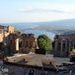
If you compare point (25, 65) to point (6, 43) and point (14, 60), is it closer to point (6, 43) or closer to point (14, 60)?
point (14, 60)

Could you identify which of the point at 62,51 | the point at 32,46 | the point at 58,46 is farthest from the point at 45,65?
the point at 32,46

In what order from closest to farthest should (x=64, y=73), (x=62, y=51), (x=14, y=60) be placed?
(x=64, y=73) → (x=14, y=60) → (x=62, y=51)

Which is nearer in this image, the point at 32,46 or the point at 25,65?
the point at 25,65

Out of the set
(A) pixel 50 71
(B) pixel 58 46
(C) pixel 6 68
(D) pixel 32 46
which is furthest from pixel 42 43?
(A) pixel 50 71

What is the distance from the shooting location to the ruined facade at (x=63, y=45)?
34469 millimetres

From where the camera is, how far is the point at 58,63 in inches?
1141

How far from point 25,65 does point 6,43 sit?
43.2 m

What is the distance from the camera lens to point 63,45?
37.8m

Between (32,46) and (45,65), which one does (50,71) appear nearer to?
(45,65)

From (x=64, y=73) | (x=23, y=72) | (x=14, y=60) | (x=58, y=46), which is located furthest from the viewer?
(x=58, y=46)

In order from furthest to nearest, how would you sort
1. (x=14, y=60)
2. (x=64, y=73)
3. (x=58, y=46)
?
1. (x=58, y=46)
2. (x=14, y=60)
3. (x=64, y=73)

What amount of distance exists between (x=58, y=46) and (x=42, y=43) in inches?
1431

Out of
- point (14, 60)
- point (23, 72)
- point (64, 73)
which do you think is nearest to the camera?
point (64, 73)

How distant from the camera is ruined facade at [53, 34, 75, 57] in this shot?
113 feet
